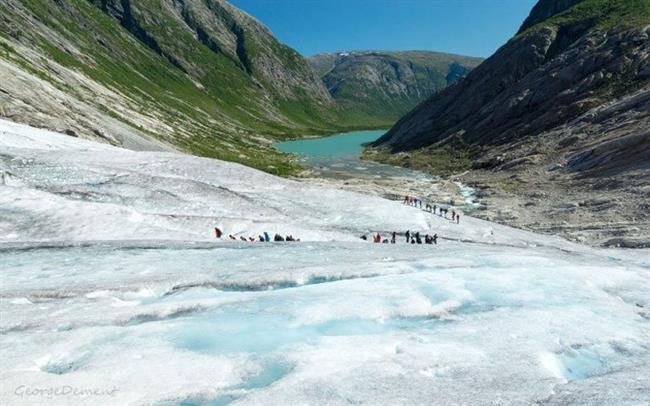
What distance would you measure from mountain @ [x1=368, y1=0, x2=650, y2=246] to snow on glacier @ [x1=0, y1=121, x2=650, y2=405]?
29.7 meters

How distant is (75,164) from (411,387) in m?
33.5

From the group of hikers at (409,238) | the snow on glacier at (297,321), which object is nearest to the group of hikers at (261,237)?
the snow on glacier at (297,321)

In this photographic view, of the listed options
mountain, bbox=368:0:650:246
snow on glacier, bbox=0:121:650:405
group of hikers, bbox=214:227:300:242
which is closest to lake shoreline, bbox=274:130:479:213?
mountain, bbox=368:0:650:246

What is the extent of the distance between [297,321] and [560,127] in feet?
304

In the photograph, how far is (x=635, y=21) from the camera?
113m

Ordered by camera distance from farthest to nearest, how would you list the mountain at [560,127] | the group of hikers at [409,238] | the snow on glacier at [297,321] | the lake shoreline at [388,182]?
the lake shoreline at [388,182] < the mountain at [560,127] < the group of hikers at [409,238] < the snow on glacier at [297,321]

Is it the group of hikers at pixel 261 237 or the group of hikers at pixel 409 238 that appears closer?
the group of hikers at pixel 261 237

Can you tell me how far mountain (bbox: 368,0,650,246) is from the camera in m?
53.6

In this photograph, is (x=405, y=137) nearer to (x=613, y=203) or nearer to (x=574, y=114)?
(x=574, y=114)

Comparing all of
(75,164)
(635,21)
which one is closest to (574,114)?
(635,21)

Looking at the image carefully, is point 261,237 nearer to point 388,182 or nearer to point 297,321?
point 297,321

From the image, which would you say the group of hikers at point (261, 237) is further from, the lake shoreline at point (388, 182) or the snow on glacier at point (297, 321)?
the lake shoreline at point (388, 182)

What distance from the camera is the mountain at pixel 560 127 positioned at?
53625 millimetres

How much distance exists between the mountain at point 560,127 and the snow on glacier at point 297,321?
29.7m
